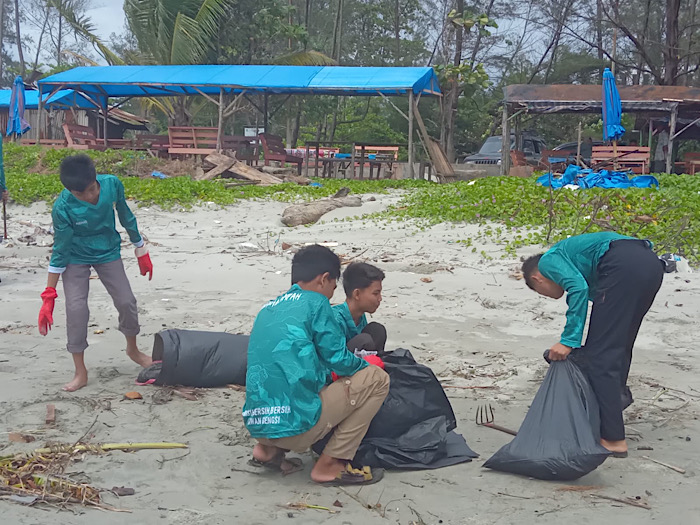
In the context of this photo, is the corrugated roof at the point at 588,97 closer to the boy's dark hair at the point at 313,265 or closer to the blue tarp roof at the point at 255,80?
the blue tarp roof at the point at 255,80

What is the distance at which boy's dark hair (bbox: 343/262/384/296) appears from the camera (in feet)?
11.6

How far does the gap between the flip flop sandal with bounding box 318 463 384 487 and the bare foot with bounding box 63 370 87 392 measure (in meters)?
2.04

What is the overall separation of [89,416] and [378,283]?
182 cm

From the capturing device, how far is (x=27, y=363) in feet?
16.4

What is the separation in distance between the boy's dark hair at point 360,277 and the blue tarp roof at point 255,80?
15.3 m

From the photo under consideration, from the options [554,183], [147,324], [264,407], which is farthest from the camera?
[554,183]

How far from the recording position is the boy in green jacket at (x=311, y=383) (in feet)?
10.1

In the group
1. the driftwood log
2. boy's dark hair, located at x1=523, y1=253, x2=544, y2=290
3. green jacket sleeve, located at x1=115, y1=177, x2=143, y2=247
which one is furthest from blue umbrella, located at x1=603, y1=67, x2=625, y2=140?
boy's dark hair, located at x1=523, y1=253, x2=544, y2=290

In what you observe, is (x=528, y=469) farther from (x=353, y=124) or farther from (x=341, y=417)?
(x=353, y=124)

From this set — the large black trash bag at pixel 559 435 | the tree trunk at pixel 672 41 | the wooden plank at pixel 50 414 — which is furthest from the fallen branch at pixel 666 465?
the tree trunk at pixel 672 41

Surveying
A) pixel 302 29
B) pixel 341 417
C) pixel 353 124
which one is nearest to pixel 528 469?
pixel 341 417

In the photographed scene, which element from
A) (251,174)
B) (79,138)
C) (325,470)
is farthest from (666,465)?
(79,138)

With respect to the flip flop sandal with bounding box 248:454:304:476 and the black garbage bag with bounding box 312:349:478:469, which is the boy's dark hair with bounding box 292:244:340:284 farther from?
the flip flop sandal with bounding box 248:454:304:476

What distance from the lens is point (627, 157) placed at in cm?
1648
